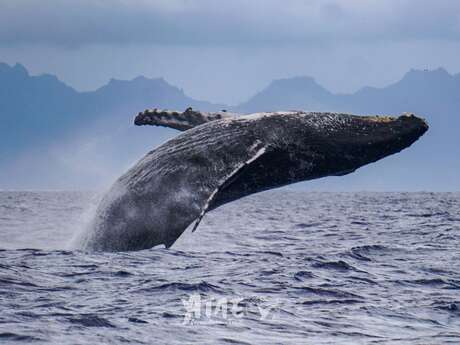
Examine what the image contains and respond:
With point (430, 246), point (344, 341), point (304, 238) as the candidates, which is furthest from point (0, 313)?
point (304, 238)

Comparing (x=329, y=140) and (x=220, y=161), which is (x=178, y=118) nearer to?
(x=220, y=161)

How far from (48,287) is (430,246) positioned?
31.6 ft

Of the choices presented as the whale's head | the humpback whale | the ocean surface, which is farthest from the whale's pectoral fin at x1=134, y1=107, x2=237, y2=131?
the ocean surface

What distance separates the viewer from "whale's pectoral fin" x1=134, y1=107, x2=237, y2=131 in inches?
347

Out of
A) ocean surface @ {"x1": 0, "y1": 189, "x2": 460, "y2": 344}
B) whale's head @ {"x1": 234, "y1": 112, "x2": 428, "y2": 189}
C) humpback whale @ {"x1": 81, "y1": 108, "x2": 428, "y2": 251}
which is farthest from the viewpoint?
whale's head @ {"x1": 234, "y1": 112, "x2": 428, "y2": 189}

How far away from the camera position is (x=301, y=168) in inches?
350

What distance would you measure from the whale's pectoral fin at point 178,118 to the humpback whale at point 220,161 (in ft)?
0.03

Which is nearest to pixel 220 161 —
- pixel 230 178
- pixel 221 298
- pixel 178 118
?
pixel 230 178

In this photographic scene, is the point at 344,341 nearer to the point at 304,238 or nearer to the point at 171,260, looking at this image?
the point at 171,260

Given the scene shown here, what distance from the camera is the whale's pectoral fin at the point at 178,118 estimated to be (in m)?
8.81

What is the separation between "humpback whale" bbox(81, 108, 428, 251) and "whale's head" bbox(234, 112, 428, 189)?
1cm

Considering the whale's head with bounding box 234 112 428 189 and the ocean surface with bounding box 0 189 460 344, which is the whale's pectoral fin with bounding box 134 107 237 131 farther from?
the ocean surface with bounding box 0 189 460 344

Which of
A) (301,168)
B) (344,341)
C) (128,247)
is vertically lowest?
(344,341)

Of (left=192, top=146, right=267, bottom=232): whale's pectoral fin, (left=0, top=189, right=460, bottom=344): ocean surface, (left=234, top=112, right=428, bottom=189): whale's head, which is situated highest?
(left=234, top=112, right=428, bottom=189): whale's head
